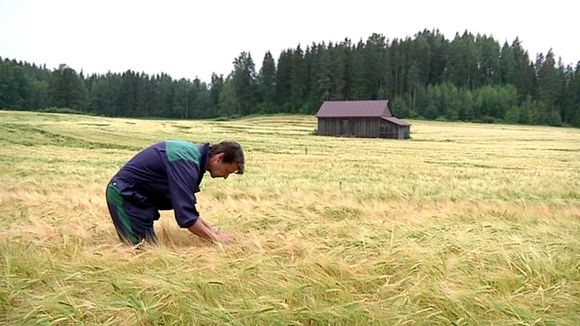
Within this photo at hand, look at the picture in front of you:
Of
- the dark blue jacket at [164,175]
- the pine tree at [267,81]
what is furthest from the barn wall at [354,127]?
the dark blue jacket at [164,175]

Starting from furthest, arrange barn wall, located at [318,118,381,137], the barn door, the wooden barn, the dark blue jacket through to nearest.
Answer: the barn door → barn wall, located at [318,118,381,137] → the wooden barn → the dark blue jacket

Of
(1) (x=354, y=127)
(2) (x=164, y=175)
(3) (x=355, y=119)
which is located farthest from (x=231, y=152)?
(1) (x=354, y=127)

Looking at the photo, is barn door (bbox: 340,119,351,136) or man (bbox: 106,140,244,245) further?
barn door (bbox: 340,119,351,136)

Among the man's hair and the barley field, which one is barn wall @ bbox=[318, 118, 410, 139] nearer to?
the barley field

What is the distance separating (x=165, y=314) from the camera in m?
2.95

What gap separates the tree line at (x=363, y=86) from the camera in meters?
116

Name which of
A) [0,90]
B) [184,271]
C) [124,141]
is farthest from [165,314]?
[0,90]

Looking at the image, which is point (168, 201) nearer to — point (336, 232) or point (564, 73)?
point (336, 232)

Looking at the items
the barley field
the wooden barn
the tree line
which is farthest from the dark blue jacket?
the tree line

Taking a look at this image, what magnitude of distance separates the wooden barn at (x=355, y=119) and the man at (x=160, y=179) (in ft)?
235

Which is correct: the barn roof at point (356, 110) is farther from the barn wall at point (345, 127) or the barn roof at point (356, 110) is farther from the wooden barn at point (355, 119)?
the barn wall at point (345, 127)

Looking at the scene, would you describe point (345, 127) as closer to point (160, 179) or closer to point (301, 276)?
point (160, 179)

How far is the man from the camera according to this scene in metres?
4.55

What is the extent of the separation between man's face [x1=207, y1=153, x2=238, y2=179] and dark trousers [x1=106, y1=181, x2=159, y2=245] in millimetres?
707
